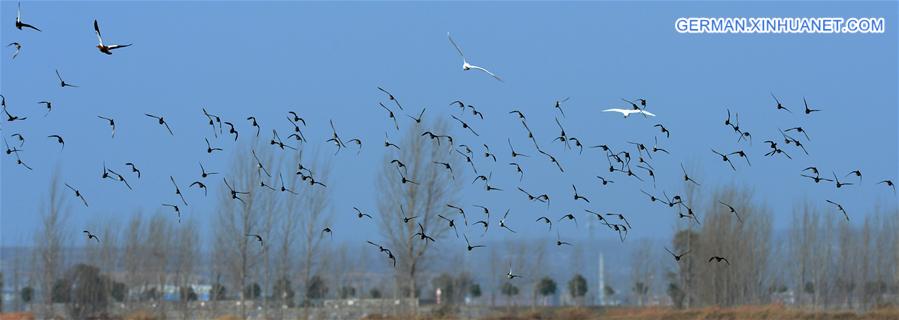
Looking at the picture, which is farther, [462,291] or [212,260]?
[462,291]

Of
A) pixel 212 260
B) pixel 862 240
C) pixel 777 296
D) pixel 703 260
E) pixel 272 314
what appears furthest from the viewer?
pixel 777 296

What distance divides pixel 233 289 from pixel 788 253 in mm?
27667

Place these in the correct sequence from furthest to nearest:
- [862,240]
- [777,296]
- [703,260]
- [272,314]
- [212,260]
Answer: [777,296] → [862,240] → [703,260] → [212,260] → [272,314]

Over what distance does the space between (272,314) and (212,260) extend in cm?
535

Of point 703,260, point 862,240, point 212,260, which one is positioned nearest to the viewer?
point 212,260

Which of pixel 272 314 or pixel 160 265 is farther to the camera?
pixel 160 265

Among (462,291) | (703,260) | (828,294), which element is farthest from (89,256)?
(828,294)

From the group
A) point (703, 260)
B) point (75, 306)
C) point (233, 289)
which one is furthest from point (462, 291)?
point (75, 306)

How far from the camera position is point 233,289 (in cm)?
4869

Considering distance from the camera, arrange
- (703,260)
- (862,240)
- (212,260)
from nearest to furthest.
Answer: (212,260)
(703,260)
(862,240)

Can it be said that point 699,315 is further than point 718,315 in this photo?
No

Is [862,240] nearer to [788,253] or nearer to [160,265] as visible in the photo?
[788,253]

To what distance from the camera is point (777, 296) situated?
64000 mm

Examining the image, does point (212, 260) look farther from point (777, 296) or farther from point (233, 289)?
point (777, 296)
